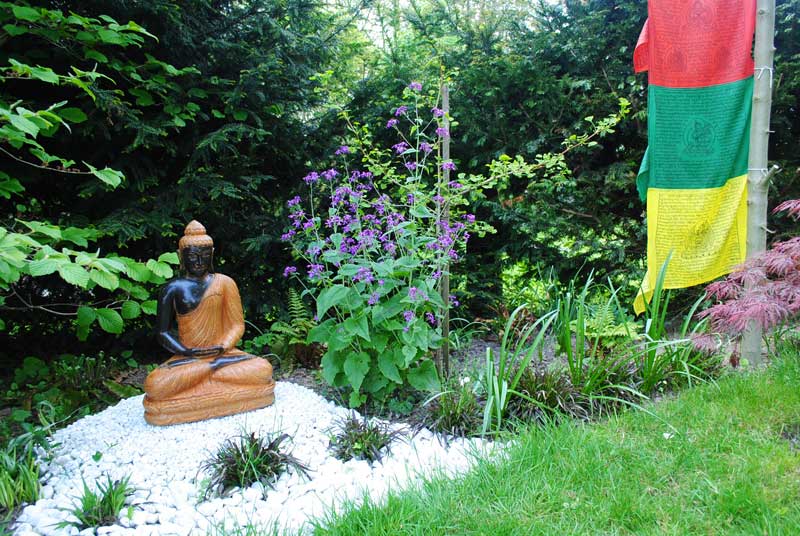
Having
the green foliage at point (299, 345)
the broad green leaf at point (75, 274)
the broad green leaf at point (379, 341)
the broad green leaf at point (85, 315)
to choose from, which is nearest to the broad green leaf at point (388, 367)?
the broad green leaf at point (379, 341)

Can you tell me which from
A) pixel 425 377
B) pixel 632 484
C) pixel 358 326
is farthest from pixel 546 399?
pixel 358 326

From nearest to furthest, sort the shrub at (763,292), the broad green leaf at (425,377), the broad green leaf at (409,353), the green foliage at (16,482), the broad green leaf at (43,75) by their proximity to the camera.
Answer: the broad green leaf at (43,75) → the green foliage at (16,482) → the shrub at (763,292) → the broad green leaf at (409,353) → the broad green leaf at (425,377)

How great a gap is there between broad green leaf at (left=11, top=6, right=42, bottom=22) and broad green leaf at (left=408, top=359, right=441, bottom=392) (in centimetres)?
285

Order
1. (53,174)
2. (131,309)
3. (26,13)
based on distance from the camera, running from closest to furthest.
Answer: (131,309) < (26,13) < (53,174)

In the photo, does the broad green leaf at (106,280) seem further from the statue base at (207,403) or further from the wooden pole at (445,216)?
the wooden pole at (445,216)

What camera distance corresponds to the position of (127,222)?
379 centimetres

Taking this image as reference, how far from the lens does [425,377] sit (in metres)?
3.09

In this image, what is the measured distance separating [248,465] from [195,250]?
1337mm

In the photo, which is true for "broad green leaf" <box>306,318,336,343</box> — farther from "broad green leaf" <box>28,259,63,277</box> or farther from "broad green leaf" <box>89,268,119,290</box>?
"broad green leaf" <box>28,259,63,277</box>

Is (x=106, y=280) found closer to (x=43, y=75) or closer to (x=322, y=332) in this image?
(x=43, y=75)

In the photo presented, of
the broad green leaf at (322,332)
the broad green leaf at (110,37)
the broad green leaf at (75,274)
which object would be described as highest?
the broad green leaf at (110,37)

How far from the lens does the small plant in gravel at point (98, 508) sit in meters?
2.09

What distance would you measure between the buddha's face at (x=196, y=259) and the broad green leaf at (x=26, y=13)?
1452 mm

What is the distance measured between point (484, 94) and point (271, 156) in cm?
198
